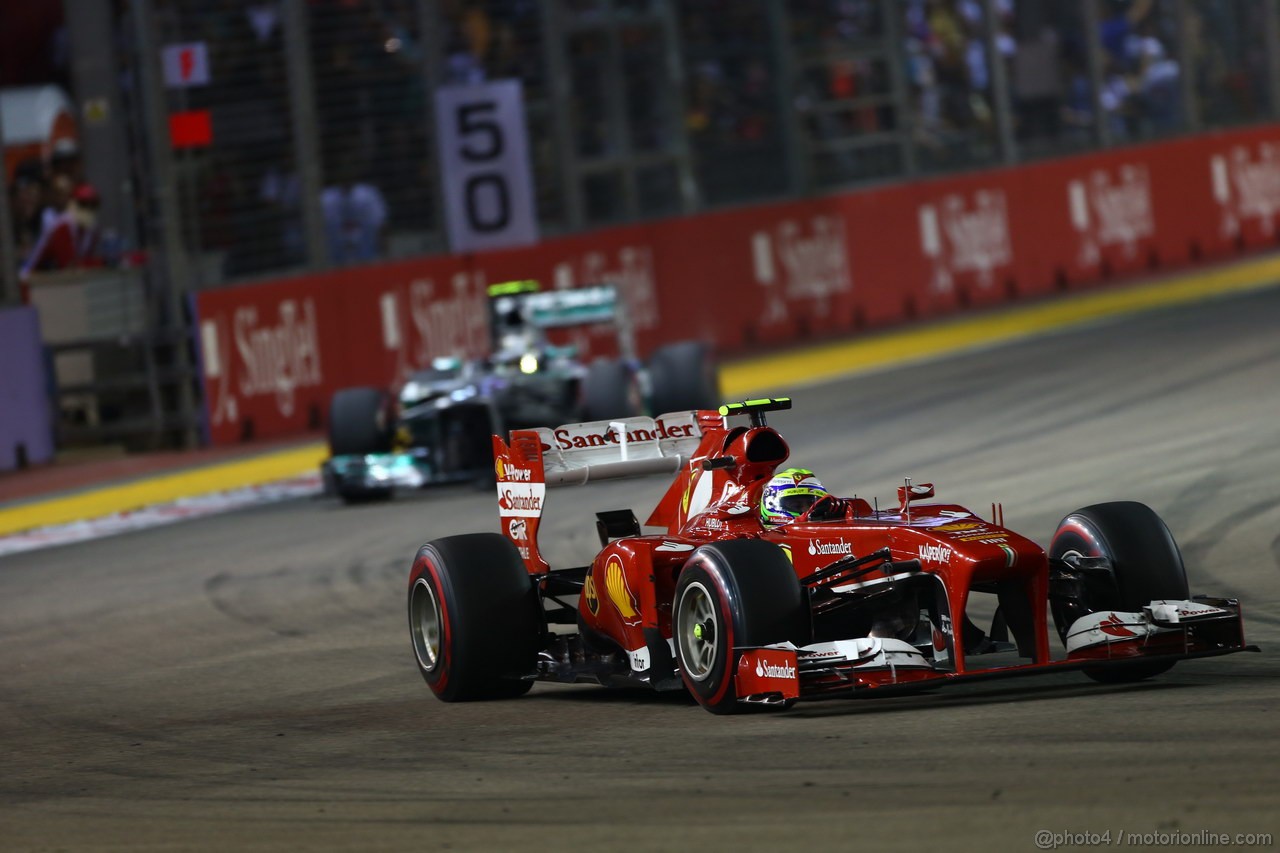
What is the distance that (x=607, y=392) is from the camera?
1672cm

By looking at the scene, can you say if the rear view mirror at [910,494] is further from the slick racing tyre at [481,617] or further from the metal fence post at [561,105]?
the metal fence post at [561,105]

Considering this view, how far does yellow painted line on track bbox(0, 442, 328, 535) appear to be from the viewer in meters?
16.9

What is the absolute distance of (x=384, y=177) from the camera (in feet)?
76.1

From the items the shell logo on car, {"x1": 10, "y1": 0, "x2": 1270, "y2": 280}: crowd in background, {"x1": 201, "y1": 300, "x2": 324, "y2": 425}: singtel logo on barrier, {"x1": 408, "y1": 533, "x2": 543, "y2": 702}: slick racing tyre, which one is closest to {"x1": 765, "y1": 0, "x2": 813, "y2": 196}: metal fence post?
{"x1": 10, "y1": 0, "x2": 1270, "y2": 280}: crowd in background

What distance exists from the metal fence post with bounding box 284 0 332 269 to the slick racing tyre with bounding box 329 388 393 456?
6.18 metres

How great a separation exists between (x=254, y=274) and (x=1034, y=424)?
828cm

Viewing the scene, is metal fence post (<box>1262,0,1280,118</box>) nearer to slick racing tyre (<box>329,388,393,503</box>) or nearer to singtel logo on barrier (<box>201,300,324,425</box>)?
singtel logo on barrier (<box>201,300,324,425</box>)

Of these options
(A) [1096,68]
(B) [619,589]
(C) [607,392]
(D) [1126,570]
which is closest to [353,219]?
(C) [607,392]

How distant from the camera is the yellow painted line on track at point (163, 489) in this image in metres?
16.9

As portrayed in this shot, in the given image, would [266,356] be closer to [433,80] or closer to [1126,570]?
[433,80]

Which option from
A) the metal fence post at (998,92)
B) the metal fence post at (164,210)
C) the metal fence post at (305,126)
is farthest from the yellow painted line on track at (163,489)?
the metal fence post at (998,92)

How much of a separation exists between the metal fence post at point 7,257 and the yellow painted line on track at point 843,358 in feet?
7.60

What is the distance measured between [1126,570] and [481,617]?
249 cm

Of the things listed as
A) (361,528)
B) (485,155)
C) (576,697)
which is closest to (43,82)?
(485,155)
